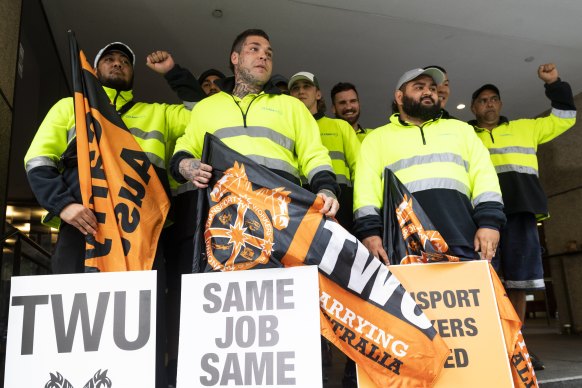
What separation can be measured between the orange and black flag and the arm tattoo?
24cm

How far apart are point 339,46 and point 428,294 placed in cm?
345

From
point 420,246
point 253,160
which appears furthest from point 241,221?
point 420,246

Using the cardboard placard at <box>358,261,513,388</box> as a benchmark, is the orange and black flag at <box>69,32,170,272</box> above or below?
above

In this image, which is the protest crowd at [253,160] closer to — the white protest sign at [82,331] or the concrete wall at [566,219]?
the white protest sign at [82,331]

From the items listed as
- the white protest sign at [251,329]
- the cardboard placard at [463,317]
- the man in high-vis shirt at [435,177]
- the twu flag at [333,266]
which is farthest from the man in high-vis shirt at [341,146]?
the white protest sign at [251,329]

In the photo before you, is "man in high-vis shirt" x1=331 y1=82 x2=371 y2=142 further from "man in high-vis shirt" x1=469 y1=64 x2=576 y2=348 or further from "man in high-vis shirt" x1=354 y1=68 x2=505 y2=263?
"man in high-vis shirt" x1=354 y1=68 x2=505 y2=263

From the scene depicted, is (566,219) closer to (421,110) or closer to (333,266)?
(421,110)

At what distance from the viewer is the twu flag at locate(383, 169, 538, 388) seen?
2.21m

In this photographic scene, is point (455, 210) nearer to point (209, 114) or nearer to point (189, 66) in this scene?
point (209, 114)

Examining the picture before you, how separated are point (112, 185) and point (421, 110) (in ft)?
5.41

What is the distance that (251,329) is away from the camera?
1874 mm

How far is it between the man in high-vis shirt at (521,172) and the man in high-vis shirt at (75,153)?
2263mm

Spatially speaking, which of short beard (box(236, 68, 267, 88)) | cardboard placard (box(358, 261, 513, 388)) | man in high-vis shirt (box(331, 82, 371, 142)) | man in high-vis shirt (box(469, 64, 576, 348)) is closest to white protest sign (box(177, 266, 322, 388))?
cardboard placard (box(358, 261, 513, 388))

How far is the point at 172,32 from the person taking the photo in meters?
4.79
